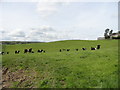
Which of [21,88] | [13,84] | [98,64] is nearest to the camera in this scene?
[21,88]

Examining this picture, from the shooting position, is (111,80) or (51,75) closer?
(111,80)

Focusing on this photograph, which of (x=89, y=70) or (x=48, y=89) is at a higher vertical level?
(x=89, y=70)

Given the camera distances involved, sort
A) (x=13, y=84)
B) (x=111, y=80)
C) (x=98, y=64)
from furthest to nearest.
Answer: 1. (x=98, y=64)
2. (x=13, y=84)
3. (x=111, y=80)

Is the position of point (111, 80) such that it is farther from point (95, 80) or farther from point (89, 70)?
point (89, 70)

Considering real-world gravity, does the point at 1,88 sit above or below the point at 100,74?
below

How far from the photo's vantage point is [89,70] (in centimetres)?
1700

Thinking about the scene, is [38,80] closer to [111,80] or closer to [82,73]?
[82,73]

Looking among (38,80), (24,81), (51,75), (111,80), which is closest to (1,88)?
(24,81)

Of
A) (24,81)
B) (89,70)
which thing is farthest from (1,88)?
(89,70)

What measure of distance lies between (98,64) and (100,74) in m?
3.27

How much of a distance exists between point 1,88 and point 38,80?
3860 millimetres

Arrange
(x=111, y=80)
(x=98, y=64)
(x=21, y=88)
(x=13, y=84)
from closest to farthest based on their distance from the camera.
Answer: (x=111, y=80) < (x=21, y=88) < (x=13, y=84) < (x=98, y=64)

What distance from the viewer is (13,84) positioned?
651 inches

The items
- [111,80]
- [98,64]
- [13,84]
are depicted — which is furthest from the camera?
[98,64]
